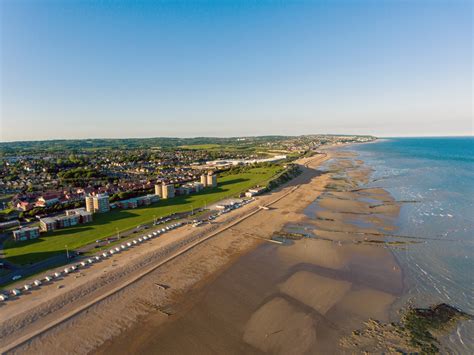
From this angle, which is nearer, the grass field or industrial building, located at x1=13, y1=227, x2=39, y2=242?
the grass field

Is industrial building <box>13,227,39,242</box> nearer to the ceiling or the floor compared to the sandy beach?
nearer to the ceiling

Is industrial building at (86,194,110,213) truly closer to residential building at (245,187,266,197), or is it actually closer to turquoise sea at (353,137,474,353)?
residential building at (245,187,266,197)

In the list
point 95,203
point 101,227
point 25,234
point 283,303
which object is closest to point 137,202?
point 95,203

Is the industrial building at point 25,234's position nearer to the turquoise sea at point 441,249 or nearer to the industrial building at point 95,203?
the industrial building at point 95,203

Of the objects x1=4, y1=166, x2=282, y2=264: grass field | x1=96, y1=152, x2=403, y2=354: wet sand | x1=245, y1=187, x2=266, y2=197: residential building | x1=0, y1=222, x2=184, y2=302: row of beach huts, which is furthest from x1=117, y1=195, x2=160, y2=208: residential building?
x1=96, y1=152, x2=403, y2=354: wet sand

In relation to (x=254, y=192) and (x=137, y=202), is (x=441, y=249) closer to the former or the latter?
(x=254, y=192)

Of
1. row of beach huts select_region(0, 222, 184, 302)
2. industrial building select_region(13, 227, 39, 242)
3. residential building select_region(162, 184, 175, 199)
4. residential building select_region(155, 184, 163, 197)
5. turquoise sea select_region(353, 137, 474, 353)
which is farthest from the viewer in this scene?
residential building select_region(155, 184, 163, 197)

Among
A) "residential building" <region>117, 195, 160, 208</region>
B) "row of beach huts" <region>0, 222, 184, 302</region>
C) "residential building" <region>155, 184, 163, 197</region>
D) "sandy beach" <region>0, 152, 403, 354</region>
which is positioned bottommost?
"sandy beach" <region>0, 152, 403, 354</region>

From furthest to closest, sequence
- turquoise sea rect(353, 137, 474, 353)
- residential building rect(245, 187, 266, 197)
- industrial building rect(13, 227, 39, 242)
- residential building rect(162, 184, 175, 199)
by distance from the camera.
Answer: residential building rect(162, 184, 175, 199)
residential building rect(245, 187, 266, 197)
industrial building rect(13, 227, 39, 242)
turquoise sea rect(353, 137, 474, 353)
